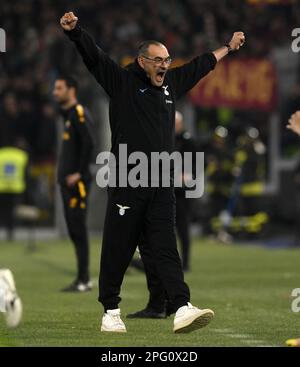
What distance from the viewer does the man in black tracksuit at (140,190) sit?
9.70 m

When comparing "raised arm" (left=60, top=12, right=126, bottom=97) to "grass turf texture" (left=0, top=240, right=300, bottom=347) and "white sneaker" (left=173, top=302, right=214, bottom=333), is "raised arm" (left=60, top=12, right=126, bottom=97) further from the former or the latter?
"grass turf texture" (left=0, top=240, right=300, bottom=347)

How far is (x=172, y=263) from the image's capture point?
9.74 metres

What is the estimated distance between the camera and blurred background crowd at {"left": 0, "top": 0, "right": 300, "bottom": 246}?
23766mm

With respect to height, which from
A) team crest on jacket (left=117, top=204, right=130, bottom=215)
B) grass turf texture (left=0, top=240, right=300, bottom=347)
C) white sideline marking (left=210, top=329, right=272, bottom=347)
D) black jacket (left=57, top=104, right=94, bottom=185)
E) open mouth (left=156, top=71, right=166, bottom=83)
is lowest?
white sideline marking (left=210, top=329, right=272, bottom=347)

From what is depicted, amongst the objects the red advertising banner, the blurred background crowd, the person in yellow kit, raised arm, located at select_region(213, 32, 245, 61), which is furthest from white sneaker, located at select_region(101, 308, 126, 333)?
the red advertising banner

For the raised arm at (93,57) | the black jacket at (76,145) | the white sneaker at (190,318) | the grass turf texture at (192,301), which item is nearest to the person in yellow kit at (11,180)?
the grass turf texture at (192,301)

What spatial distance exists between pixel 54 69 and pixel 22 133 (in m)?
2.04

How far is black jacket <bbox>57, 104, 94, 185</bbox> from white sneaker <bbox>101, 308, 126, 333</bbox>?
4204 mm

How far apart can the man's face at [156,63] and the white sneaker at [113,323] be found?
1.86 meters

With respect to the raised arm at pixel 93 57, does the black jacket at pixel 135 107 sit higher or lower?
lower

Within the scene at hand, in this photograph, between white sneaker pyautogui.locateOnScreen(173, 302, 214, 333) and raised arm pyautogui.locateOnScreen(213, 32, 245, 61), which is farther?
raised arm pyautogui.locateOnScreen(213, 32, 245, 61)

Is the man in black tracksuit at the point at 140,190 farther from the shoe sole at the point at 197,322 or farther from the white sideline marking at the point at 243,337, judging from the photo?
the white sideline marking at the point at 243,337

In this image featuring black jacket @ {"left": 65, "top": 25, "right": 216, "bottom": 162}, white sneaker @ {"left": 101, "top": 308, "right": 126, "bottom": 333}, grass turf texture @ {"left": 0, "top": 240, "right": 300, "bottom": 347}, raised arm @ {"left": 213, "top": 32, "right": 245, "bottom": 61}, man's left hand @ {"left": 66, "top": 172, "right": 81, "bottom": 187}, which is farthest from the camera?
man's left hand @ {"left": 66, "top": 172, "right": 81, "bottom": 187}
